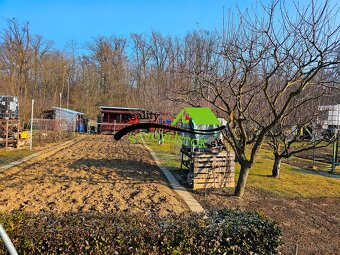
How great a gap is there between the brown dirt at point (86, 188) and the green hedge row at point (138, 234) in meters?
2.04

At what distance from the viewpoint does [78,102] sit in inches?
1480

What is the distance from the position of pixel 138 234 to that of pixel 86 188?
13.8 feet

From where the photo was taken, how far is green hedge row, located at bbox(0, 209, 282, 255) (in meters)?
2.75

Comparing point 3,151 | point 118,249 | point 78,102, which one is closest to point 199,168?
point 118,249

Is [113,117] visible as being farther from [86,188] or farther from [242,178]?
[242,178]

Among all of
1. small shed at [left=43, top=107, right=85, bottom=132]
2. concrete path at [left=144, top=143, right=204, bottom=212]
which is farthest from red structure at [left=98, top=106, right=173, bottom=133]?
concrete path at [left=144, top=143, right=204, bottom=212]

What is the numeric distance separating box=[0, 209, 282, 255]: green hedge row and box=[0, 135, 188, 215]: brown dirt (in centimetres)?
204

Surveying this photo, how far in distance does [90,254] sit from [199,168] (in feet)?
15.3

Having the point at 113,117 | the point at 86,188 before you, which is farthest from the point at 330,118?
the point at 113,117

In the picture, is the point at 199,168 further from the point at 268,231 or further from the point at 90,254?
the point at 90,254

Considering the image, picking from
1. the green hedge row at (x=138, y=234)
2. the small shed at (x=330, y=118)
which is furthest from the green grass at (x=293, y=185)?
the green hedge row at (x=138, y=234)

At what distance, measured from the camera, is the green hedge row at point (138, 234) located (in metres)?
2.75

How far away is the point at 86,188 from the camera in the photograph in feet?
22.0

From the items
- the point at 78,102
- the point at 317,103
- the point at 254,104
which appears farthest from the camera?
the point at 78,102
